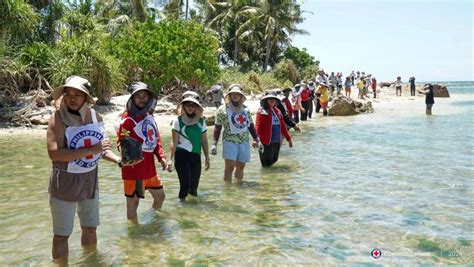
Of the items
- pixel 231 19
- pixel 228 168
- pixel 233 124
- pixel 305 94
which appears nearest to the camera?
pixel 233 124

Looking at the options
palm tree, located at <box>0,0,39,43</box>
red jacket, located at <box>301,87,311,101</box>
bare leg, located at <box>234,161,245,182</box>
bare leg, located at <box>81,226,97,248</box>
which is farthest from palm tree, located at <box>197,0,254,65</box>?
bare leg, located at <box>81,226,97,248</box>

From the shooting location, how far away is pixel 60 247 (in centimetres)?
417

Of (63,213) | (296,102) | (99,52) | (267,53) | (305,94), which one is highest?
(267,53)

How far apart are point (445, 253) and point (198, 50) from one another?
63.9 feet

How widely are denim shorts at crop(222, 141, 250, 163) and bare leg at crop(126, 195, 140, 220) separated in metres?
2.23

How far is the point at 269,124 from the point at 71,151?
5298 millimetres

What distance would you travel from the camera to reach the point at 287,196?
7141 millimetres

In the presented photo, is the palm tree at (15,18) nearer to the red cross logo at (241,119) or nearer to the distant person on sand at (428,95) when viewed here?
the red cross logo at (241,119)

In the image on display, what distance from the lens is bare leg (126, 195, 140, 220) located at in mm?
5449

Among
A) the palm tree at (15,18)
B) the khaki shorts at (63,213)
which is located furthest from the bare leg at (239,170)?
the palm tree at (15,18)

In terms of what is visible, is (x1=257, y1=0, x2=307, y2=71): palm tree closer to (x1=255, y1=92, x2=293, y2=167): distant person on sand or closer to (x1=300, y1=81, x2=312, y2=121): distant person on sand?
(x1=300, y1=81, x2=312, y2=121): distant person on sand

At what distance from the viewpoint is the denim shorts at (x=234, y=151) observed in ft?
24.5

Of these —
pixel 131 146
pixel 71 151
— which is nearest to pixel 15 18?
pixel 131 146

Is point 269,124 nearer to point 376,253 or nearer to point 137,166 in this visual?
point 137,166
